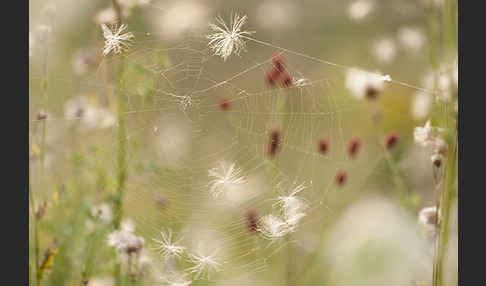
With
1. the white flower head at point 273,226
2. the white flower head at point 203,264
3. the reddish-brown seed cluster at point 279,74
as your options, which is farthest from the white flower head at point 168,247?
the reddish-brown seed cluster at point 279,74

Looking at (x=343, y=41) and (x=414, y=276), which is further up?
(x=343, y=41)

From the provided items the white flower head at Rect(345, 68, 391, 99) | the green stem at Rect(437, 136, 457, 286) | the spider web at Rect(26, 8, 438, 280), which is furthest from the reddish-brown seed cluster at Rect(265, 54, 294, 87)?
the green stem at Rect(437, 136, 457, 286)

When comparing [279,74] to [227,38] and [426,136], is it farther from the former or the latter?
[426,136]

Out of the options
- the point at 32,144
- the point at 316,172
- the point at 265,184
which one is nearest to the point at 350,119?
the point at 316,172

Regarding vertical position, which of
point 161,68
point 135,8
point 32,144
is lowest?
point 32,144

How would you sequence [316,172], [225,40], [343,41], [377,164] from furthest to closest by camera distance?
1. [343,41]
2. [316,172]
3. [377,164]
4. [225,40]

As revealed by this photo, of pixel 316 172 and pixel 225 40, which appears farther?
pixel 316 172

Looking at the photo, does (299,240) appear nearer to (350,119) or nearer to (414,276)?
(414,276)
